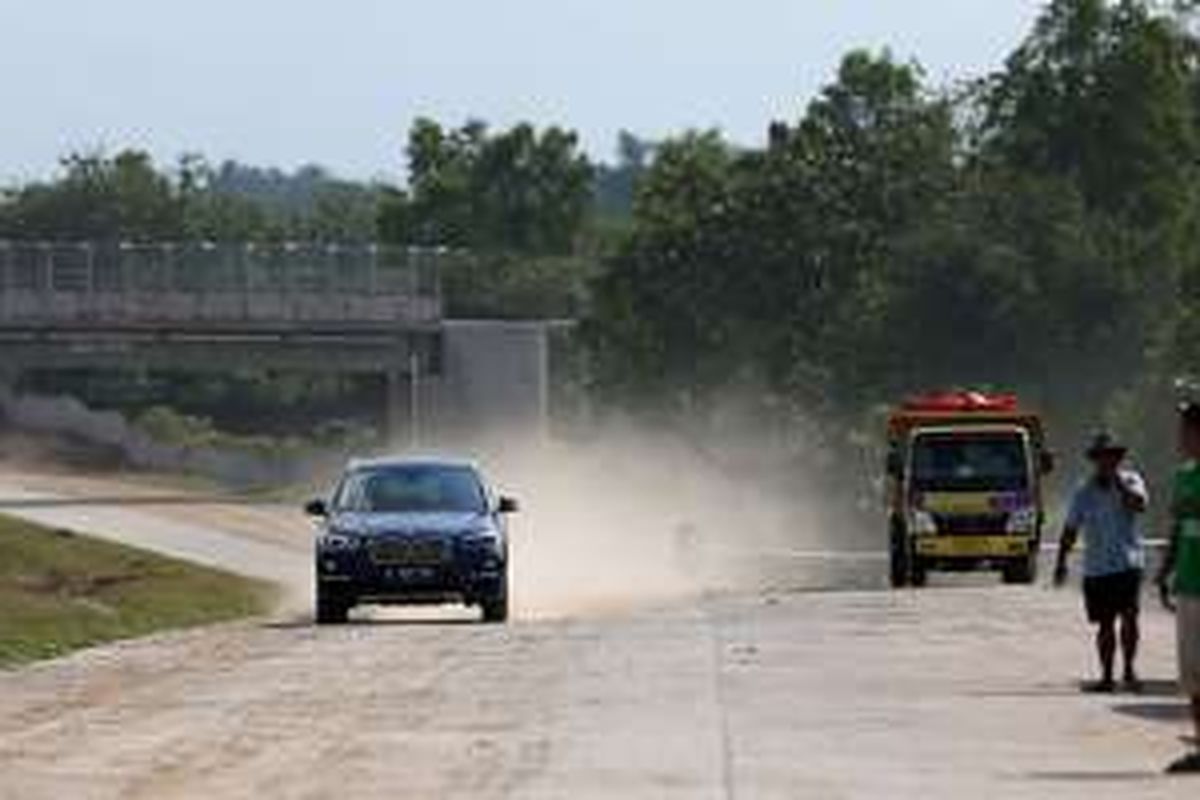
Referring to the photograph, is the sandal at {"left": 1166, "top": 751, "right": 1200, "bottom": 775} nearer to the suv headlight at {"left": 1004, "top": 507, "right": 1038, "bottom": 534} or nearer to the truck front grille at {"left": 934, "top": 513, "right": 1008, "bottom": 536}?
the truck front grille at {"left": 934, "top": 513, "right": 1008, "bottom": 536}

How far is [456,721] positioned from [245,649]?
Answer: 37.0ft

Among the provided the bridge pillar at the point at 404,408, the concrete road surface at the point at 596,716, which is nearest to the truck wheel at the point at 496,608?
the concrete road surface at the point at 596,716

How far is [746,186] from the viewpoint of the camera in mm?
141000

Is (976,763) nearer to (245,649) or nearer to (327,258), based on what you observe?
(245,649)

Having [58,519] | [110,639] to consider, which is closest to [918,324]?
[58,519]

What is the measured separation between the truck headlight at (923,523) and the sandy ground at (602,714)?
13.0m

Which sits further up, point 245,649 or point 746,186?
point 746,186

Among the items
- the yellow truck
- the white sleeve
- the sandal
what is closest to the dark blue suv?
the yellow truck

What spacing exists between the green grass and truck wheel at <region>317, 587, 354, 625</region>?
194 centimetres

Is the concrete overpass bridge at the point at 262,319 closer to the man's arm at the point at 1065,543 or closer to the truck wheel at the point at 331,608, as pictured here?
the truck wheel at the point at 331,608

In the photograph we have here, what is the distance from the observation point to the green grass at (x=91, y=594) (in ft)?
137

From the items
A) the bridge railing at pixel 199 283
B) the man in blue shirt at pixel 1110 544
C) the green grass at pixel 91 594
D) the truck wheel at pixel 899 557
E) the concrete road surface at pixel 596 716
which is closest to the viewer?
the concrete road surface at pixel 596 716

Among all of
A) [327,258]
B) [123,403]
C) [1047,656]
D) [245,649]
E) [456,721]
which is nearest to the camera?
[456,721]

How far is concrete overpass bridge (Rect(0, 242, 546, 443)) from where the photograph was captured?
10931 cm
